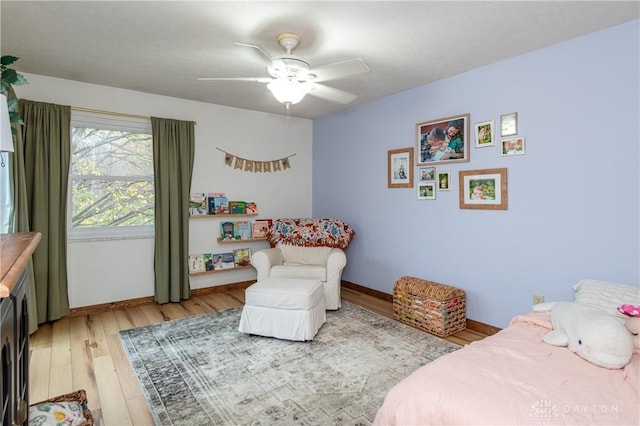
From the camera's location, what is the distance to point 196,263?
172 inches

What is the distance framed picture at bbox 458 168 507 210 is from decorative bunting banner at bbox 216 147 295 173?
2.57 m

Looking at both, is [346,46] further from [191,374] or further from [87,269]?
[87,269]

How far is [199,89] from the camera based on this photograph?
385 centimetres

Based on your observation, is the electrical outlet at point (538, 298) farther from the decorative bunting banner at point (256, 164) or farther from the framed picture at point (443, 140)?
the decorative bunting banner at point (256, 164)

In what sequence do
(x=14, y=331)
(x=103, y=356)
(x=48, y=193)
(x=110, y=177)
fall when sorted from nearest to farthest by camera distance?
(x=14, y=331)
(x=103, y=356)
(x=48, y=193)
(x=110, y=177)

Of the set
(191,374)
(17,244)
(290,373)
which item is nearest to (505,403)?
(290,373)

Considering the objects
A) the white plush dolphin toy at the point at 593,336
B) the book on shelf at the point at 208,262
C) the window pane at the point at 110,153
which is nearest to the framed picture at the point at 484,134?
the white plush dolphin toy at the point at 593,336

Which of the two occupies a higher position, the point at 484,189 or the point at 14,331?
the point at 484,189

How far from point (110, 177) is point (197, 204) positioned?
96 centimetres

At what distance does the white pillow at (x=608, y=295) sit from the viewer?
2.07 metres

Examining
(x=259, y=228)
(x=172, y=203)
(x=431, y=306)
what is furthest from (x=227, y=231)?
(x=431, y=306)

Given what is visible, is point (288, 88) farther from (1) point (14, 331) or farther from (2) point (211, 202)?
(2) point (211, 202)

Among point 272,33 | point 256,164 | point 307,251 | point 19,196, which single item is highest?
point 272,33

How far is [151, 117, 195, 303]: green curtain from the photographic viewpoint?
3.99 meters
